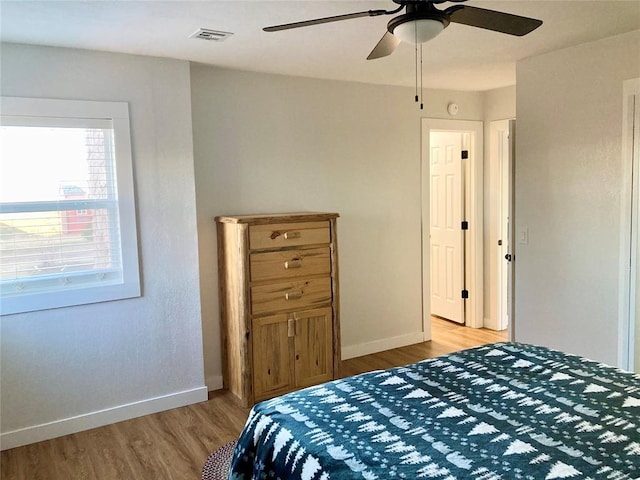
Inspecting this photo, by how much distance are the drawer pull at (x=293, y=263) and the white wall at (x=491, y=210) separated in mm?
2418

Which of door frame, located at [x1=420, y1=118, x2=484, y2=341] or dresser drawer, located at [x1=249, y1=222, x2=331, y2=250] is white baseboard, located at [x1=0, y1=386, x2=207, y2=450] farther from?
door frame, located at [x1=420, y1=118, x2=484, y2=341]

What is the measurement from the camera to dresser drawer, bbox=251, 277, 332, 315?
353 cm

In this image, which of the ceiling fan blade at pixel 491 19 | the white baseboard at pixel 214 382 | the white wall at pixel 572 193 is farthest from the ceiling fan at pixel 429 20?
the white baseboard at pixel 214 382

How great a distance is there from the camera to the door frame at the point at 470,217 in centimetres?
488

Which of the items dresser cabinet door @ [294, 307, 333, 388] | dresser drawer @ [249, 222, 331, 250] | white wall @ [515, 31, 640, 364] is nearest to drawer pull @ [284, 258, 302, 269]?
dresser drawer @ [249, 222, 331, 250]

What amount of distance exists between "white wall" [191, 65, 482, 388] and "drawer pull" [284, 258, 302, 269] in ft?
2.00

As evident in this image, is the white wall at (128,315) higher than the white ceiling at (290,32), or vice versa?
the white ceiling at (290,32)

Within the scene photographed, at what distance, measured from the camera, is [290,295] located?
3.63m

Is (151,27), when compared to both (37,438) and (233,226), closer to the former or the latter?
(233,226)

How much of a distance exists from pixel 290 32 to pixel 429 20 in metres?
1.31

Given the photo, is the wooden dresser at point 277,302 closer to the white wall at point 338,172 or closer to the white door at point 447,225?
the white wall at point 338,172

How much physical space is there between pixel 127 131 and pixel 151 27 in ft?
2.56

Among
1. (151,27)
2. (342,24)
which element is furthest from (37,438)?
(342,24)

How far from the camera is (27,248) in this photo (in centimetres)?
302
